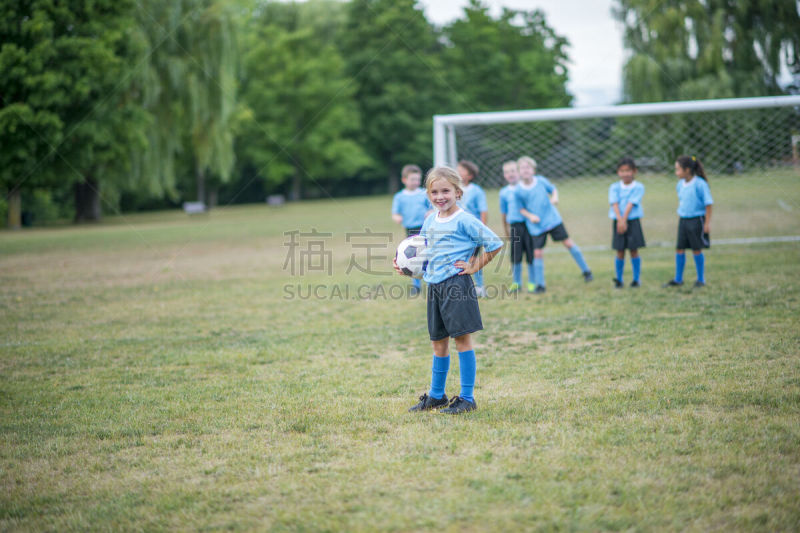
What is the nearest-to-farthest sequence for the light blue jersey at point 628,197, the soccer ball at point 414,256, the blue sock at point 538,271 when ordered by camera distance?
the soccer ball at point 414,256
the light blue jersey at point 628,197
the blue sock at point 538,271

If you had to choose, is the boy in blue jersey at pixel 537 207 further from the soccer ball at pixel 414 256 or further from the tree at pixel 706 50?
the tree at pixel 706 50

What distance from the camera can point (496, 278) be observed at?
10.4 m

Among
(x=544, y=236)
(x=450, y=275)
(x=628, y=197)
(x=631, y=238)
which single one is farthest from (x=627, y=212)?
(x=450, y=275)

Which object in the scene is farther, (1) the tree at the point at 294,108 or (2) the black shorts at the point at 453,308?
(1) the tree at the point at 294,108

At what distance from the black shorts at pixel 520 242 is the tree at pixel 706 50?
18242mm

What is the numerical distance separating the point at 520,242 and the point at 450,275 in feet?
15.5

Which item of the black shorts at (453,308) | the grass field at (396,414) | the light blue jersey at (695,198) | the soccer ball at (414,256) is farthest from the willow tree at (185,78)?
the black shorts at (453,308)

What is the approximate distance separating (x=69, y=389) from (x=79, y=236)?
1990 cm

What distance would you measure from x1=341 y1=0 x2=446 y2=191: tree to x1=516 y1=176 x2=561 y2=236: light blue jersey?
4378 cm

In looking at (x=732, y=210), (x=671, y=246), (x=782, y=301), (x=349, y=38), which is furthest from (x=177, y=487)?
(x=349, y=38)

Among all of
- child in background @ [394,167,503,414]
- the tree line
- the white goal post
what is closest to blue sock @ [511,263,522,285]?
Answer: the white goal post

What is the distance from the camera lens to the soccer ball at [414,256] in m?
4.42

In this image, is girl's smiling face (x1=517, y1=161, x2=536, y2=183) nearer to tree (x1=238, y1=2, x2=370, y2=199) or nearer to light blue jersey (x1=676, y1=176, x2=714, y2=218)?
light blue jersey (x1=676, y1=176, x2=714, y2=218)

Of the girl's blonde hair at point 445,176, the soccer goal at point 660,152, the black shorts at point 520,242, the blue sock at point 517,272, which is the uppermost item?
the soccer goal at point 660,152
